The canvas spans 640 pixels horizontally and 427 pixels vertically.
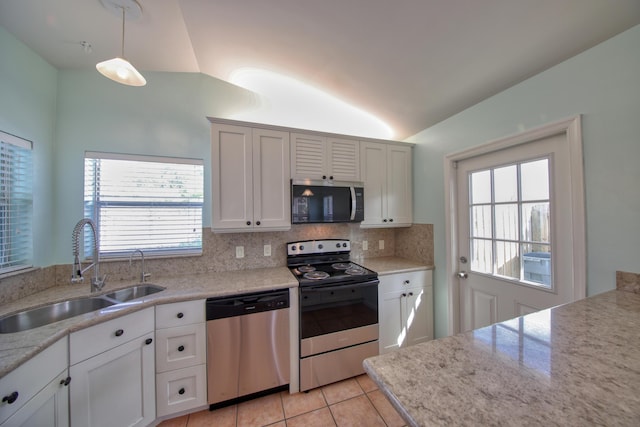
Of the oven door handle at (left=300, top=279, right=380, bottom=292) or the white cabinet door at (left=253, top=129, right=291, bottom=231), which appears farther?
the white cabinet door at (left=253, top=129, right=291, bottom=231)

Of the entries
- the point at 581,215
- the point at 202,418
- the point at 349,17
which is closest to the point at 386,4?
the point at 349,17

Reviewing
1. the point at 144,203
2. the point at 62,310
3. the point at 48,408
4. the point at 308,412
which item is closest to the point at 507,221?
the point at 308,412

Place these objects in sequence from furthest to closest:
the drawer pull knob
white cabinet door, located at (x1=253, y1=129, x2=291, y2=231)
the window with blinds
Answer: white cabinet door, located at (x1=253, y1=129, x2=291, y2=231), the window with blinds, the drawer pull knob

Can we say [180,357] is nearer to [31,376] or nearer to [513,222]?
[31,376]

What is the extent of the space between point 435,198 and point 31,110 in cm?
347

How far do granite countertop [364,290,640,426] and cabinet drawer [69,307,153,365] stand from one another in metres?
1.53

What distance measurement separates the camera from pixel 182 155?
215cm

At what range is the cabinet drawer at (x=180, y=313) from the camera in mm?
1559

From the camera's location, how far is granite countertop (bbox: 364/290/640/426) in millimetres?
516

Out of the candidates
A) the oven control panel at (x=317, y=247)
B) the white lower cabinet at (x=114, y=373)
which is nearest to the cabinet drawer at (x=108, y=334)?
the white lower cabinet at (x=114, y=373)

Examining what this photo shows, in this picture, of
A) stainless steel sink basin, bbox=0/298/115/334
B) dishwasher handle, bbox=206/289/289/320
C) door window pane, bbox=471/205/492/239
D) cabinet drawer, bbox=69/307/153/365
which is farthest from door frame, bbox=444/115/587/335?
stainless steel sink basin, bbox=0/298/115/334

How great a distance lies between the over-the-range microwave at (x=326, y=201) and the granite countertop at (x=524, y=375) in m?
1.51

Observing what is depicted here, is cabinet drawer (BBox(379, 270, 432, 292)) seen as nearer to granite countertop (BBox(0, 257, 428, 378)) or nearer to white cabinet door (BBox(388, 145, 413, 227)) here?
granite countertop (BBox(0, 257, 428, 378))

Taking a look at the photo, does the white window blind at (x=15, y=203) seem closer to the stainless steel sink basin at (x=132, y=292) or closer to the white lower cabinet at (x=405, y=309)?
the stainless steel sink basin at (x=132, y=292)
